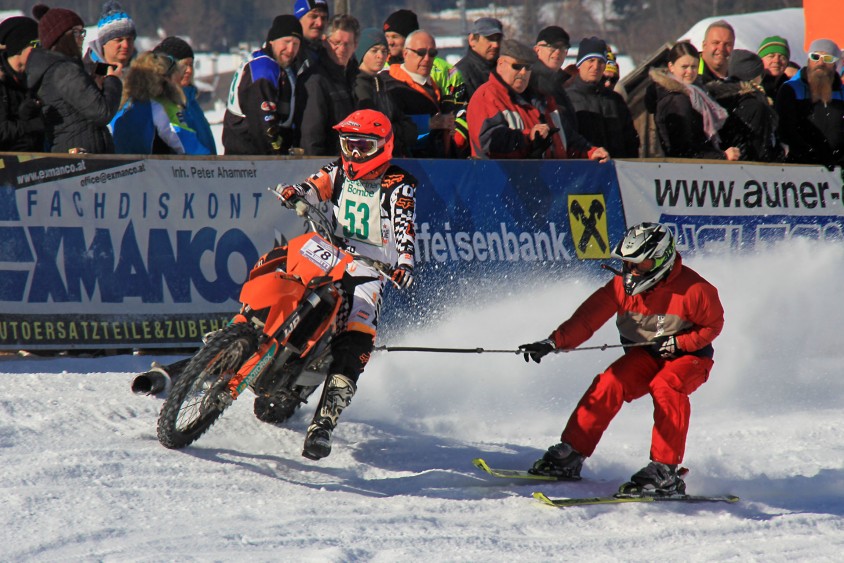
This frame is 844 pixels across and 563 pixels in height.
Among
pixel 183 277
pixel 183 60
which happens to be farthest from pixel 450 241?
pixel 183 60

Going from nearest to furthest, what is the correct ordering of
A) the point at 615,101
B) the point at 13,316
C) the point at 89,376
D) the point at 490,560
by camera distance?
the point at 490,560
the point at 89,376
the point at 13,316
the point at 615,101

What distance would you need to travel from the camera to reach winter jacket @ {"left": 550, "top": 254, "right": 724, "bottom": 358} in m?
6.27

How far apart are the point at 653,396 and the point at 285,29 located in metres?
4.60

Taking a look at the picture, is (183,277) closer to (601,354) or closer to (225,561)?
(601,354)

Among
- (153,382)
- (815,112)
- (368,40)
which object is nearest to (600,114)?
(815,112)

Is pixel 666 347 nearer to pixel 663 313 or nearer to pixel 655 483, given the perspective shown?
pixel 663 313

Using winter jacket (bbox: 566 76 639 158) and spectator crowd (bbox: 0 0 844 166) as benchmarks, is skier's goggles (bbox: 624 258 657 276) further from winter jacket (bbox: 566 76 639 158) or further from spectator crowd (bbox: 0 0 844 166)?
winter jacket (bbox: 566 76 639 158)

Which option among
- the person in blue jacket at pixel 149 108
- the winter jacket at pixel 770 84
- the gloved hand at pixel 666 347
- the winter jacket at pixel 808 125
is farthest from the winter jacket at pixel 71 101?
the winter jacket at pixel 770 84

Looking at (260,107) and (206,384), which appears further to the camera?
(260,107)

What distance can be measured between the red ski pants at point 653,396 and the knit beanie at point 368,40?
4.38 metres

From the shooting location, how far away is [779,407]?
8.48m

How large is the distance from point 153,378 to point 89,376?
1.66 m

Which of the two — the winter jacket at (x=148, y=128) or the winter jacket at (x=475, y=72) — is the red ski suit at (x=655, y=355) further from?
the winter jacket at (x=148, y=128)

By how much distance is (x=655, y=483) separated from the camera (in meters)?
6.14
